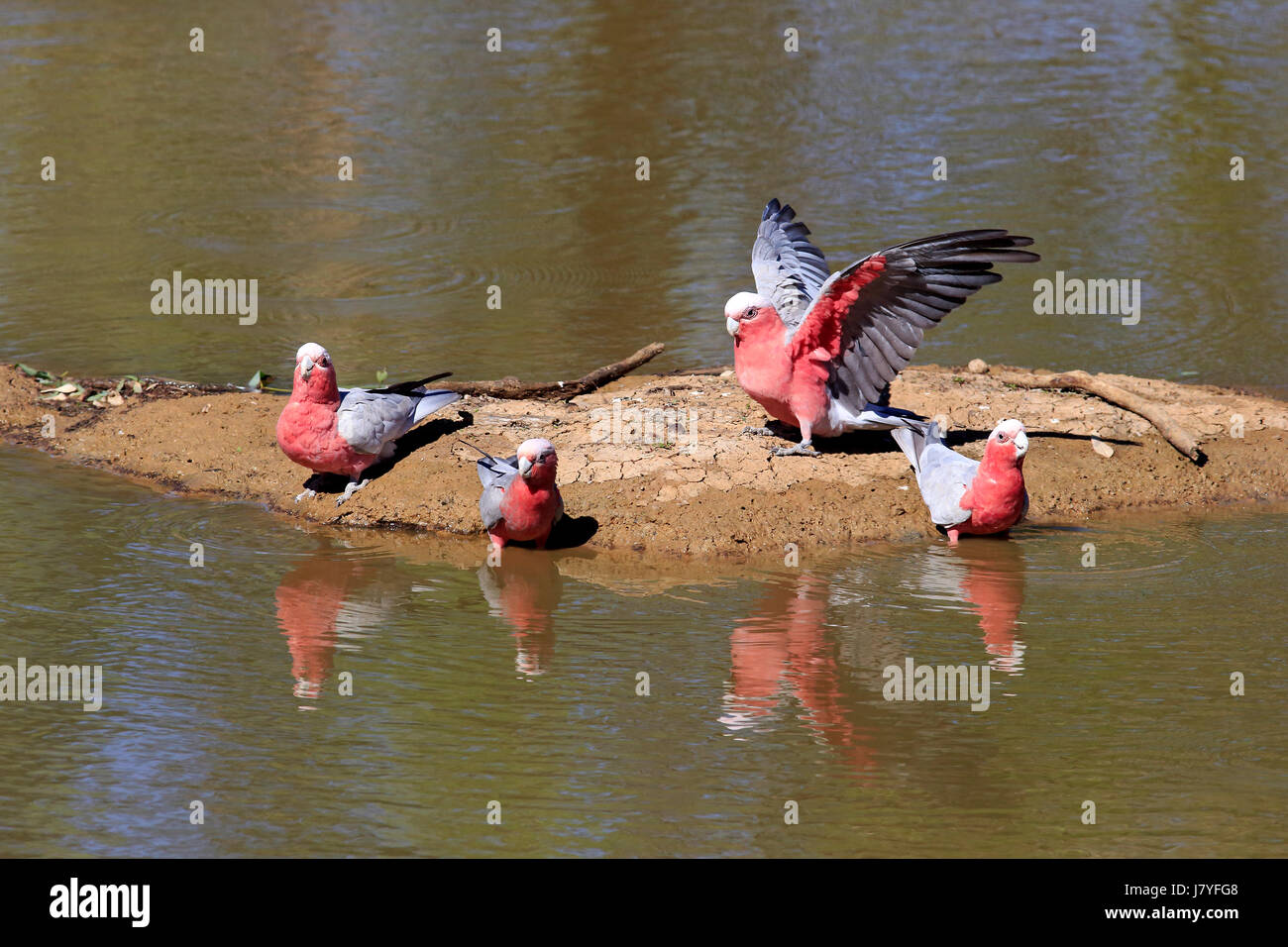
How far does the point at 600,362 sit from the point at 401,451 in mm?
2630

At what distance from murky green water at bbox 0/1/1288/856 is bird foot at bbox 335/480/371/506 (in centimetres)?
35

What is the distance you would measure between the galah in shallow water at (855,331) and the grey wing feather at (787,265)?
0.19 metres

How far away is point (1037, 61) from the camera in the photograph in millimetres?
18234

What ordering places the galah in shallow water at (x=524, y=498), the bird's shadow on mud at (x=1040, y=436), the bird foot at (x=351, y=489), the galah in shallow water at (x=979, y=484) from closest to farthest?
the galah in shallow water at (x=524, y=498) < the galah in shallow water at (x=979, y=484) < the bird foot at (x=351, y=489) < the bird's shadow on mud at (x=1040, y=436)

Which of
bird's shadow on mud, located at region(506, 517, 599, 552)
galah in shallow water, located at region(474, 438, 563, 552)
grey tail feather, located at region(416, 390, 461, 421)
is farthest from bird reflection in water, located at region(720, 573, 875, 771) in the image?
grey tail feather, located at region(416, 390, 461, 421)

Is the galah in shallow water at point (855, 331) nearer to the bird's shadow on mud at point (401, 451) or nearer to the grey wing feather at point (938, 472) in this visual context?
the grey wing feather at point (938, 472)

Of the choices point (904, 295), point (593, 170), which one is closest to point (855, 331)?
point (904, 295)

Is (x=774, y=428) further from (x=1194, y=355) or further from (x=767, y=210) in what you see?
(x=1194, y=355)

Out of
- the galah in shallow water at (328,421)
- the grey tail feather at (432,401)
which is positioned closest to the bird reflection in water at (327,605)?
the galah in shallow water at (328,421)

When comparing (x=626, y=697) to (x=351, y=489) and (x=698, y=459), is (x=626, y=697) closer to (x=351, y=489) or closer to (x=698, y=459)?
(x=698, y=459)

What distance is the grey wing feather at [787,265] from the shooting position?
30.5 ft

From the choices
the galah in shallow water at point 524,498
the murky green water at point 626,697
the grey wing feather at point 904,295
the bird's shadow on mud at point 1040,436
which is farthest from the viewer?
the bird's shadow on mud at point 1040,436
